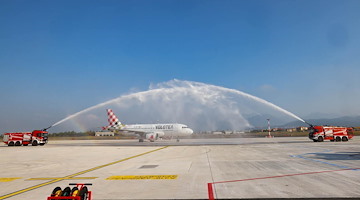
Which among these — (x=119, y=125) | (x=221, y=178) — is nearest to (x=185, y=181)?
(x=221, y=178)

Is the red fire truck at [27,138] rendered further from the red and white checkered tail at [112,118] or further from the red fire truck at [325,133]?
the red fire truck at [325,133]

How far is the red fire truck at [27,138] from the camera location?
48.8 m

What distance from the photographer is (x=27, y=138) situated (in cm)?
4866

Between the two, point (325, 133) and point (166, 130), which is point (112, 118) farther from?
point (325, 133)

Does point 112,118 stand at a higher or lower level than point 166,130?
higher

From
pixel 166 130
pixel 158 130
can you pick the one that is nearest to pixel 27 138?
pixel 158 130

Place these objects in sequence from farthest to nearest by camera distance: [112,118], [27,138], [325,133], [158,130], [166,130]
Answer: [112,118], [158,130], [166,130], [27,138], [325,133]

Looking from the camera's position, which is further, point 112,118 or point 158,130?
point 112,118

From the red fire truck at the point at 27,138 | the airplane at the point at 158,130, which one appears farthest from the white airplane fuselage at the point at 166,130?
the red fire truck at the point at 27,138

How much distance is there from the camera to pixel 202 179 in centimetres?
1117

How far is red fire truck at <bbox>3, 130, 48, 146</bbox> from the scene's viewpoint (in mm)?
48750

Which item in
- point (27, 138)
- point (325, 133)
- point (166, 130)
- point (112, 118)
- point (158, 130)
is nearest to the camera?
point (325, 133)

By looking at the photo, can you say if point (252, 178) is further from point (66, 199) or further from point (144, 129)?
point (144, 129)

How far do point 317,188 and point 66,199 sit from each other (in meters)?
8.12
